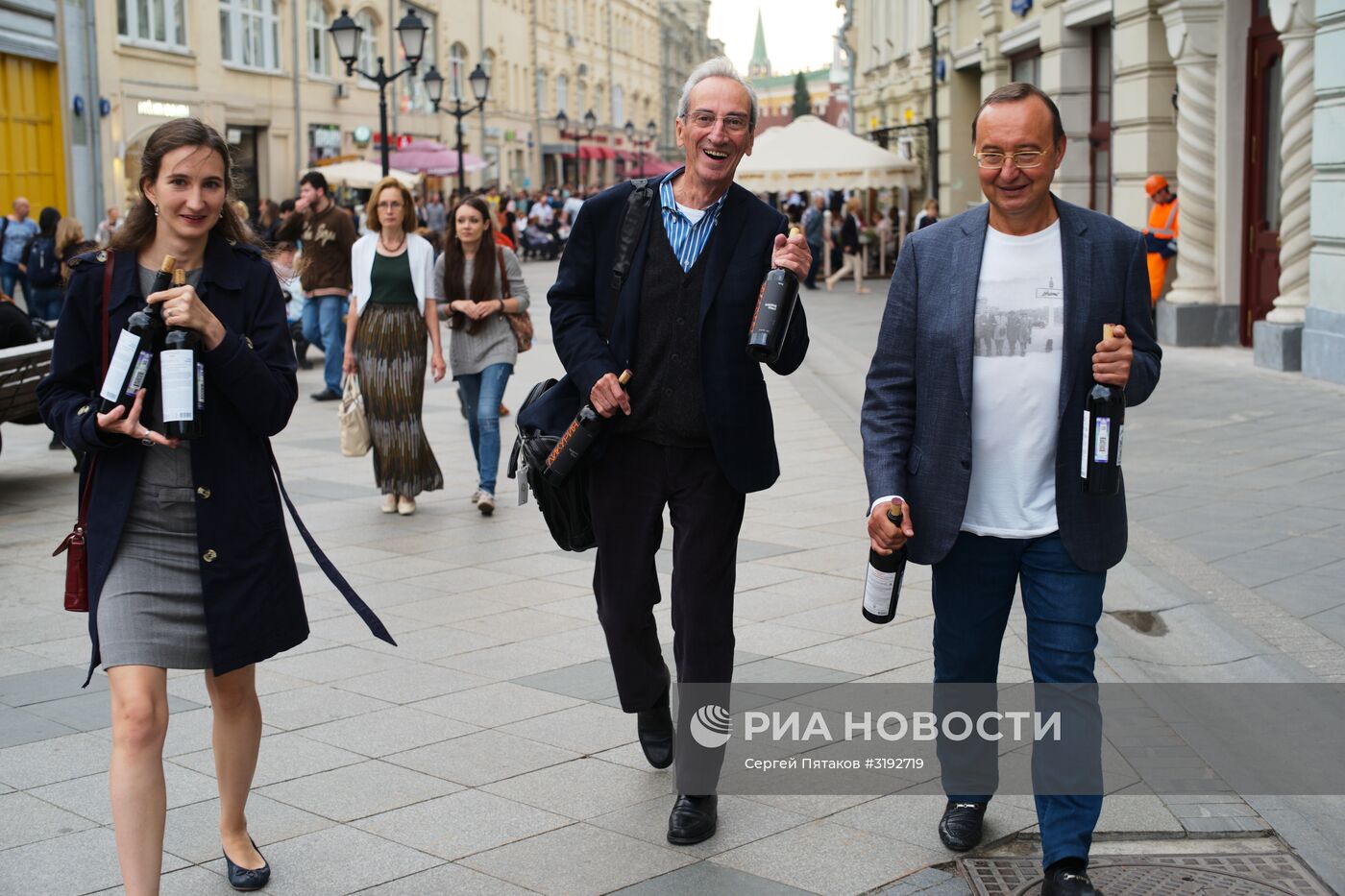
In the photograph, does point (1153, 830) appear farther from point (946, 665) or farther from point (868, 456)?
point (868, 456)

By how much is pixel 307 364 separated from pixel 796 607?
12.3m

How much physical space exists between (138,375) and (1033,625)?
7.03 ft

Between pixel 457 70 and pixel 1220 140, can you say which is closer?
pixel 1220 140

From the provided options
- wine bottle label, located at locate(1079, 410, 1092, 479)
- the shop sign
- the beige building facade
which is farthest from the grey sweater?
the shop sign

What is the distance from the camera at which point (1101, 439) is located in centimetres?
367

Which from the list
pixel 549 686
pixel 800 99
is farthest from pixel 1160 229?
pixel 800 99

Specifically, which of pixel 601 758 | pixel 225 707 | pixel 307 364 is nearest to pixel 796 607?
pixel 601 758

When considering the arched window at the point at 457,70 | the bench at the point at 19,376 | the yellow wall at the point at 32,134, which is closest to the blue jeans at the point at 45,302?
the bench at the point at 19,376

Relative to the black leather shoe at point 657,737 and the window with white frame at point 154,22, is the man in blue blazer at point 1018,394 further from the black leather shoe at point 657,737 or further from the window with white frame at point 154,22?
the window with white frame at point 154,22

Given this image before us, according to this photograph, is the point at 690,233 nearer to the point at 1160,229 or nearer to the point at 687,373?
the point at 687,373

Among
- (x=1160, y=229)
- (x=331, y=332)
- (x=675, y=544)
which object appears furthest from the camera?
(x=1160, y=229)

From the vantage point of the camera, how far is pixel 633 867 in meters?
4.01

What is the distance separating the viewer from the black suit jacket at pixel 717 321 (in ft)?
14.0

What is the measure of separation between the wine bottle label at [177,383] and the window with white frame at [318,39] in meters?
41.5
